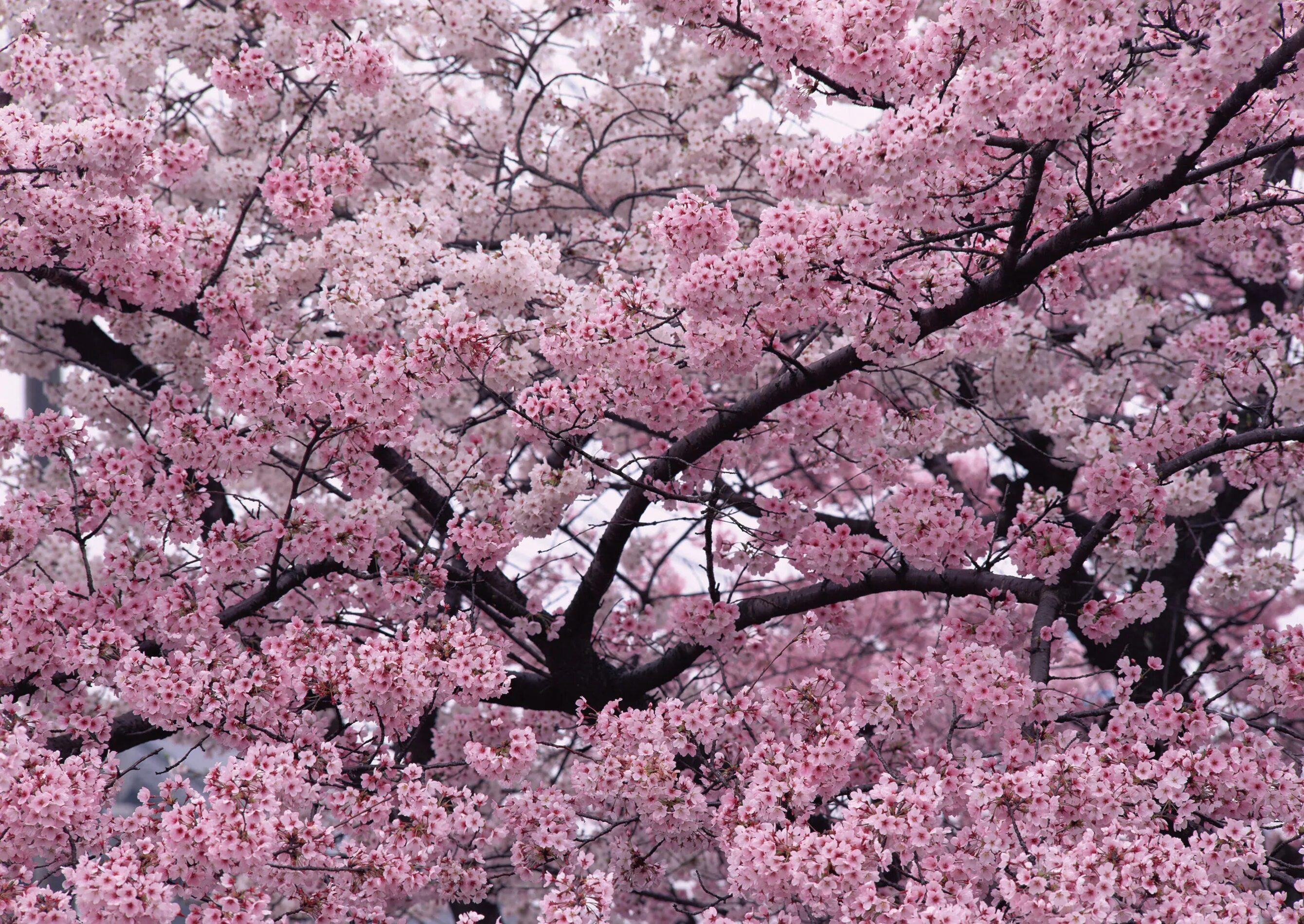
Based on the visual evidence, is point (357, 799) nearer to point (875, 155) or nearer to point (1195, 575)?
point (875, 155)

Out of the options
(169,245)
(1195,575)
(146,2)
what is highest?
(146,2)

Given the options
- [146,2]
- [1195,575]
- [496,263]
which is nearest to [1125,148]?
[496,263]

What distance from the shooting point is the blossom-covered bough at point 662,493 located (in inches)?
173

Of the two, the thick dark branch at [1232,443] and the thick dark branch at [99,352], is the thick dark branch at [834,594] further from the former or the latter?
the thick dark branch at [99,352]

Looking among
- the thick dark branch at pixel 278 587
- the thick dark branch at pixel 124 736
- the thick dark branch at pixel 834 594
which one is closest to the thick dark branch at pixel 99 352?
the thick dark branch at pixel 278 587

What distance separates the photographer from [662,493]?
17.7ft

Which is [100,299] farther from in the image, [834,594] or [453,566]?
[834,594]

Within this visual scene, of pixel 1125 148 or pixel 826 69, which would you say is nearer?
pixel 1125 148

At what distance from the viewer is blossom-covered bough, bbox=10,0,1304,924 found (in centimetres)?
439

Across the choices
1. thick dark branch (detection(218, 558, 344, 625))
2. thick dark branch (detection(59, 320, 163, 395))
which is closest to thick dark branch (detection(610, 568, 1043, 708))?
thick dark branch (detection(218, 558, 344, 625))

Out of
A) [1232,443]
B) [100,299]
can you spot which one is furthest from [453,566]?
[1232,443]

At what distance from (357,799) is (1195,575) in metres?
6.41

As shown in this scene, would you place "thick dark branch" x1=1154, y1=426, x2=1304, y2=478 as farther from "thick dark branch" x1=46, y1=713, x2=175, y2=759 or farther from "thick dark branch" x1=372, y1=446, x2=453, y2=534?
"thick dark branch" x1=46, y1=713, x2=175, y2=759

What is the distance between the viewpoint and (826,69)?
196 inches
